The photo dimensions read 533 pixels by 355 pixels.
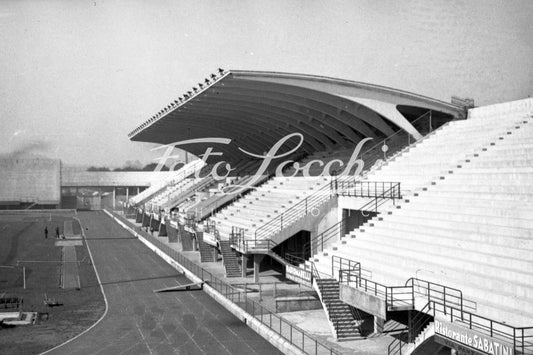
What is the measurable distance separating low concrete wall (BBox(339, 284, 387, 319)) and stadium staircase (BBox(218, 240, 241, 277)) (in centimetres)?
1128

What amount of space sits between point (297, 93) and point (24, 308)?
15.2m

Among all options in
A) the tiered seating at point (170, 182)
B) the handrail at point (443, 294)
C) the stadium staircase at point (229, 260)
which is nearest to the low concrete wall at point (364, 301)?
the handrail at point (443, 294)

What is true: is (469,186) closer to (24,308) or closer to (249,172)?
(24,308)

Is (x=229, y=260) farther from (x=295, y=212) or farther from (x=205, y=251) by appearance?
(x=205, y=251)

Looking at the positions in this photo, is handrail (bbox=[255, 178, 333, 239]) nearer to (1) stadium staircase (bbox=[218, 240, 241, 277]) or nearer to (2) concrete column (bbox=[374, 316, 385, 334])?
(1) stadium staircase (bbox=[218, 240, 241, 277])

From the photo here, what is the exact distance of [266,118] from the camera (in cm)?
3550

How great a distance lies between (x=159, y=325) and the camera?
16.8 m

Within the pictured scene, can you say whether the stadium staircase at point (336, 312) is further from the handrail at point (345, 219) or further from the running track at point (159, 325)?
the handrail at point (345, 219)

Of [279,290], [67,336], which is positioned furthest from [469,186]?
[67,336]

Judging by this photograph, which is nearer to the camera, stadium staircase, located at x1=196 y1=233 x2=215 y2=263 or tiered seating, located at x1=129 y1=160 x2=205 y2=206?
stadium staircase, located at x1=196 y1=233 x2=215 y2=263

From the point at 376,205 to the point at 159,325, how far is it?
9.10m

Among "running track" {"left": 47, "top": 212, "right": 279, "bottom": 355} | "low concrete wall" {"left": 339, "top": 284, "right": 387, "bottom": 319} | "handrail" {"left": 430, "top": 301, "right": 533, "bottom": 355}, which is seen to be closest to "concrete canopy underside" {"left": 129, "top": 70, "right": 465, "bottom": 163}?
"running track" {"left": 47, "top": 212, "right": 279, "bottom": 355}

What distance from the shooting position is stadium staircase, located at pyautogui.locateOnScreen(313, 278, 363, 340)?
49.6ft

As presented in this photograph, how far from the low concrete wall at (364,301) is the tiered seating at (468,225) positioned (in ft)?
4.09
